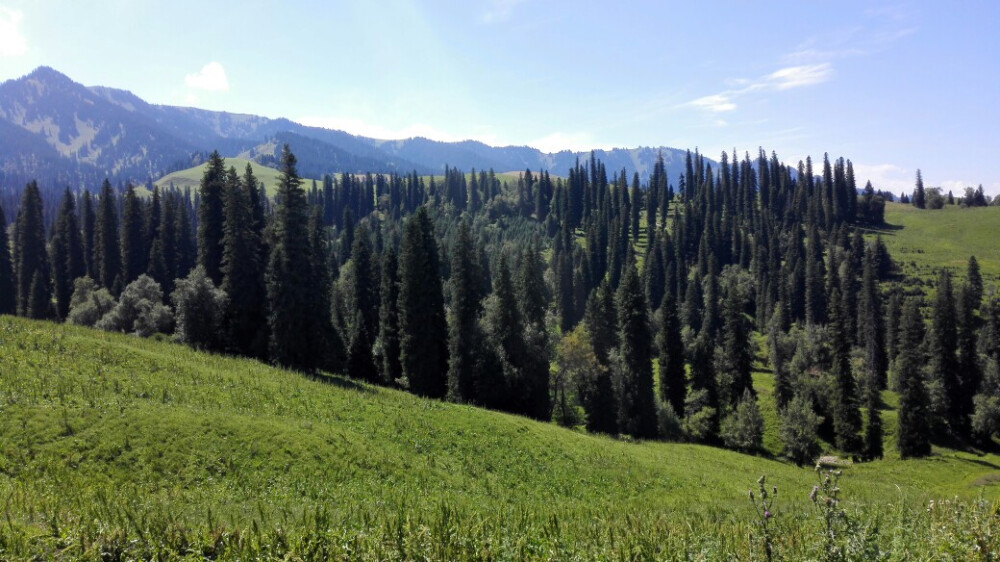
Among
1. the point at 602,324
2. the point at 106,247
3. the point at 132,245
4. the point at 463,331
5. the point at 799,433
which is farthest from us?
the point at 106,247

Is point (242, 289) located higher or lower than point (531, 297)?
higher

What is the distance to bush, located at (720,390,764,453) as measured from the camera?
212 feet

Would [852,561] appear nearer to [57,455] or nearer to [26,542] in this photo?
[26,542]

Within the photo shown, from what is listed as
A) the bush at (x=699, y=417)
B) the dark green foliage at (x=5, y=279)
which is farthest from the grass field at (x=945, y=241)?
the dark green foliage at (x=5, y=279)

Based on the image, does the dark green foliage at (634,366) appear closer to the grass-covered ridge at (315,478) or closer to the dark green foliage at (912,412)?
the grass-covered ridge at (315,478)

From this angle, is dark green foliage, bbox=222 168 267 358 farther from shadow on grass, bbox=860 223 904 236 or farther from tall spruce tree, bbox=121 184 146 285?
shadow on grass, bbox=860 223 904 236

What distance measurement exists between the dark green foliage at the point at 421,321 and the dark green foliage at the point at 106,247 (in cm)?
6311

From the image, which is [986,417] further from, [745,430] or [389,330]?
[389,330]

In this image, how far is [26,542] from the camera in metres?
7.88

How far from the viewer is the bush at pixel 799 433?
65.9 m

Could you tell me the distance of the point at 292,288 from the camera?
46219 mm

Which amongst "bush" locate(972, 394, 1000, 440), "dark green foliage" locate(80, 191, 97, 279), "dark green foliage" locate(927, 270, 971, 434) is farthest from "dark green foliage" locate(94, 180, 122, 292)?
"bush" locate(972, 394, 1000, 440)

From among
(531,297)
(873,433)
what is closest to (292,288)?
(531,297)

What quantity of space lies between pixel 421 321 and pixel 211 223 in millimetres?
29143
